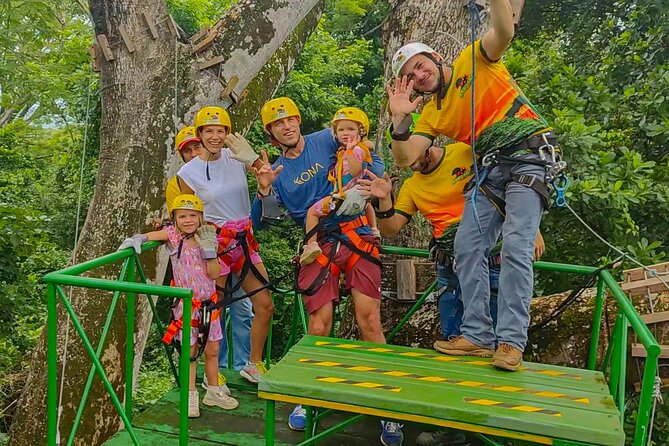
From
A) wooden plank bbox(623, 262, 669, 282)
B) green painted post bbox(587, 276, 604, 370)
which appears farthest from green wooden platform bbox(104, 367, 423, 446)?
wooden plank bbox(623, 262, 669, 282)

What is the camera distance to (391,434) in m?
3.71

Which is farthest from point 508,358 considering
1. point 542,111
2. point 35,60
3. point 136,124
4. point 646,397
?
point 35,60

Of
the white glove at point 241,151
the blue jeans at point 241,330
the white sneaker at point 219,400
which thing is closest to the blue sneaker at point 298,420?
the white sneaker at point 219,400

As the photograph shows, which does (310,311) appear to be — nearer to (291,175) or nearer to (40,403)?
(291,175)

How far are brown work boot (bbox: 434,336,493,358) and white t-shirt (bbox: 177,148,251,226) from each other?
5.05ft

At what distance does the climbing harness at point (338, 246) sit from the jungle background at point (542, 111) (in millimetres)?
1461

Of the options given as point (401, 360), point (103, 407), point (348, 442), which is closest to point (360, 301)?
point (401, 360)

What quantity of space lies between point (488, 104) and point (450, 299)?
127 cm

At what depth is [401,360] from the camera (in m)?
3.31

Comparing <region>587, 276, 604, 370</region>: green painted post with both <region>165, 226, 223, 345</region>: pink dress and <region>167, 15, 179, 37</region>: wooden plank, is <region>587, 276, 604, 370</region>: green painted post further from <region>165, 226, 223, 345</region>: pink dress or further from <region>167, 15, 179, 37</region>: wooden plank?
<region>167, 15, 179, 37</region>: wooden plank

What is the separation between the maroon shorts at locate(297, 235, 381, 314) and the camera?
3828 mm

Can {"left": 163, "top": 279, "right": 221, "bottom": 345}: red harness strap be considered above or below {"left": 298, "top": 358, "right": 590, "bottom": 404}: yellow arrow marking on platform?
above

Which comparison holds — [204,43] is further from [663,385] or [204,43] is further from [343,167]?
[663,385]

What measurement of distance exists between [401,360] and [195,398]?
4.54 ft
